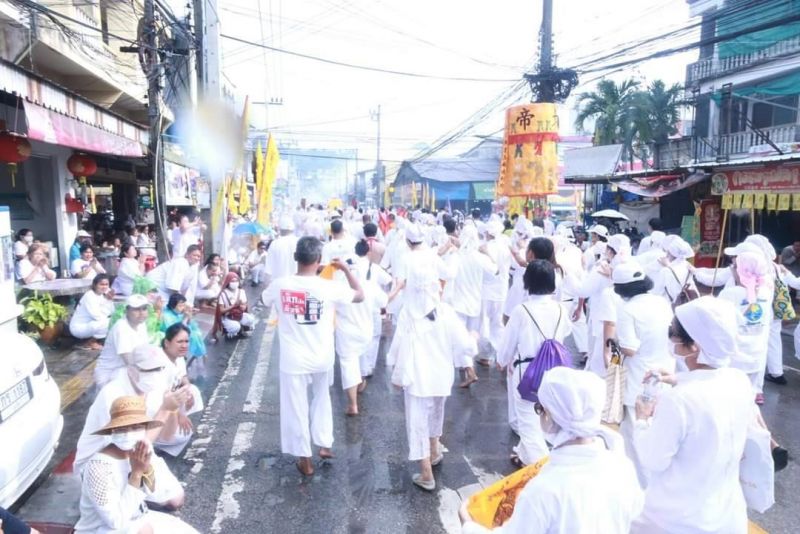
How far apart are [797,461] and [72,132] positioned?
10.0 metres

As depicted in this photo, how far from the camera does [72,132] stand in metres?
8.89

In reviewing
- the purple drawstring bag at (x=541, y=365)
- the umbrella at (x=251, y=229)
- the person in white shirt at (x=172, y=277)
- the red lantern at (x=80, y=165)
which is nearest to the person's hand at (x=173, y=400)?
the purple drawstring bag at (x=541, y=365)

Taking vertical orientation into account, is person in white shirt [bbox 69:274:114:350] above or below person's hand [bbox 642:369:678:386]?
below

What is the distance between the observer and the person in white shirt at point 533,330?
3.87m

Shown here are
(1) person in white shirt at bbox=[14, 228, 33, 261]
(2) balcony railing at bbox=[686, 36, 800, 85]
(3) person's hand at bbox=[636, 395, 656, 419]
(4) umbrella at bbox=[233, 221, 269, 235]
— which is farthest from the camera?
(2) balcony railing at bbox=[686, 36, 800, 85]

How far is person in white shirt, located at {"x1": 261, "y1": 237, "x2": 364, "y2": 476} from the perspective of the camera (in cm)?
436

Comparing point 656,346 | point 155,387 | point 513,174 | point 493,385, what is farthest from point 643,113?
point 155,387

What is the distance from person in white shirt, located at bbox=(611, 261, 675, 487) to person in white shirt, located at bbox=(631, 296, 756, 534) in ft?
4.96

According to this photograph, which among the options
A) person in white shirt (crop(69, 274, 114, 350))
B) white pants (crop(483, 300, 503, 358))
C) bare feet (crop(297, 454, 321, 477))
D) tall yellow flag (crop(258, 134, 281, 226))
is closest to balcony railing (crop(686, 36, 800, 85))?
white pants (crop(483, 300, 503, 358))

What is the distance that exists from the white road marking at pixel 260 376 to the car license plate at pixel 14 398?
7.45ft

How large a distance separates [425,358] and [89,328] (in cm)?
552

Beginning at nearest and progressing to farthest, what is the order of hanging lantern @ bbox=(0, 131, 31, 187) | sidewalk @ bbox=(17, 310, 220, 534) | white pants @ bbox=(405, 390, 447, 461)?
sidewalk @ bbox=(17, 310, 220, 534) < white pants @ bbox=(405, 390, 447, 461) < hanging lantern @ bbox=(0, 131, 31, 187)

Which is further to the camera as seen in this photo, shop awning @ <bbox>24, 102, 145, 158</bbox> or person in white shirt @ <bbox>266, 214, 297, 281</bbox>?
person in white shirt @ <bbox>266, 214, 297, 281</bbox>

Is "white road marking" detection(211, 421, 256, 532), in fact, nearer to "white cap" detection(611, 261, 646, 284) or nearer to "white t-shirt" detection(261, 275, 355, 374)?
"white t-shirt" detection(261, 275, 355, 374)
